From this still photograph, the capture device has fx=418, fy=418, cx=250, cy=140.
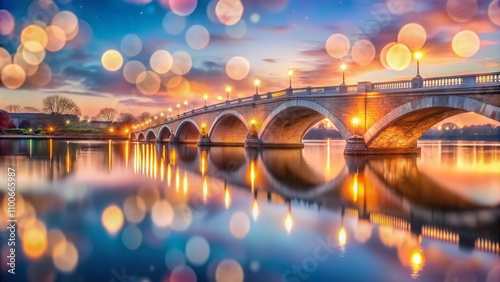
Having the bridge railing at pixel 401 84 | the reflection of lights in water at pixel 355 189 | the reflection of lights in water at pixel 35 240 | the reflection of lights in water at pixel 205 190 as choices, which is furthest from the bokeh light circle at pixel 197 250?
the bridge railing at pixel 401 84

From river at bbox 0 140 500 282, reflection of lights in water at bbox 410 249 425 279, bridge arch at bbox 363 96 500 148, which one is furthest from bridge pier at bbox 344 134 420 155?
reflection of lights in water at bbox 410 249 425 279

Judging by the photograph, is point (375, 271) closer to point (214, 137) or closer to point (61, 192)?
point (61, 192)

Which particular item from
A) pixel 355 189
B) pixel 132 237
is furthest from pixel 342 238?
pixel 355 189

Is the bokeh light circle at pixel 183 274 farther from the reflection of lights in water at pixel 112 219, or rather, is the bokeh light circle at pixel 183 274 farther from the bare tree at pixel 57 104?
Answer: the bare tree at pixel 57 104

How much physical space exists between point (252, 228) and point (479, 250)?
13.2 feet

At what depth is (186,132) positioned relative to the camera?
79.2 metres

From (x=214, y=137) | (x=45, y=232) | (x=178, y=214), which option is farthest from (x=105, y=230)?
(x=214, y=137)

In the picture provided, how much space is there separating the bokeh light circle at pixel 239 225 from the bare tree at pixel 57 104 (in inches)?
5076

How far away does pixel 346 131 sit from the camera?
109ft

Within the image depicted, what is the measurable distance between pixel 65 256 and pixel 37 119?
14283cm

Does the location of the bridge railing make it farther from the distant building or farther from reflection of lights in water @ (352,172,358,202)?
the distant building

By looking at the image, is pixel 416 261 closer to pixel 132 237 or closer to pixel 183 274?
pixel 183 274

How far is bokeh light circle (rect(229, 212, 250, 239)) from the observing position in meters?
7.93

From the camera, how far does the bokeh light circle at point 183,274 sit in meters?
5.52
